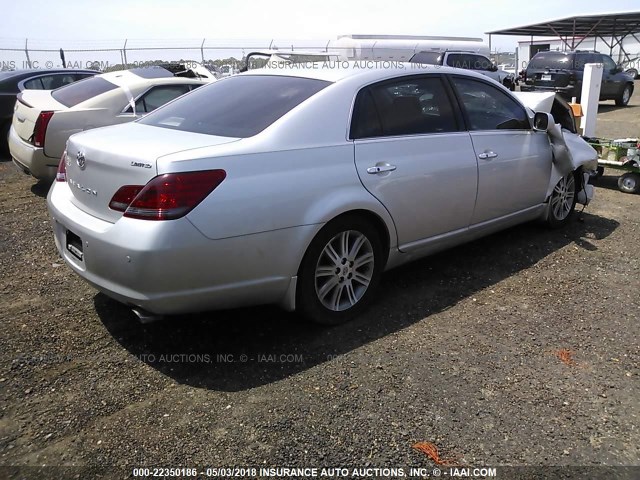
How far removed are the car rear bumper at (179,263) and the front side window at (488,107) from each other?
6.16ft

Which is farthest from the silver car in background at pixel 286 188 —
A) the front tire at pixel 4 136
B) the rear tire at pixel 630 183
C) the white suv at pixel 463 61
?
the white suv at pixel 463 61

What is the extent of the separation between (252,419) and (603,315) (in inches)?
98.9

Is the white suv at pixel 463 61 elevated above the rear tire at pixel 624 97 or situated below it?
above

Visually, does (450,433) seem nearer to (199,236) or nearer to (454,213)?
(199,236)

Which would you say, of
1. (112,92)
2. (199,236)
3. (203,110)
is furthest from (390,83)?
(112,92)

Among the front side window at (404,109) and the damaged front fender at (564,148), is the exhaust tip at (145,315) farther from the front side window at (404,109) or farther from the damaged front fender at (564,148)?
the damaged front fender at (564,148)

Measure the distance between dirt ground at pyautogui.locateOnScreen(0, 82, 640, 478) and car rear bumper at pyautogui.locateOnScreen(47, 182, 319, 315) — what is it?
435 millimetres

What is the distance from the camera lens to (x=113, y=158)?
2.92 m

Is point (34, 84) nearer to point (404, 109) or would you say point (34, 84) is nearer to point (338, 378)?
point (404, 109)

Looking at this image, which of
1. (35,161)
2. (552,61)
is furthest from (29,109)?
(552,61)

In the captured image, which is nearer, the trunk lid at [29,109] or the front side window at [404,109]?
the front side window at [404,109]

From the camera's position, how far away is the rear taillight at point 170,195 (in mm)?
2695

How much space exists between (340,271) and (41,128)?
4529 millimetres

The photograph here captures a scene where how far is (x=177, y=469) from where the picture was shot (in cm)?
233
